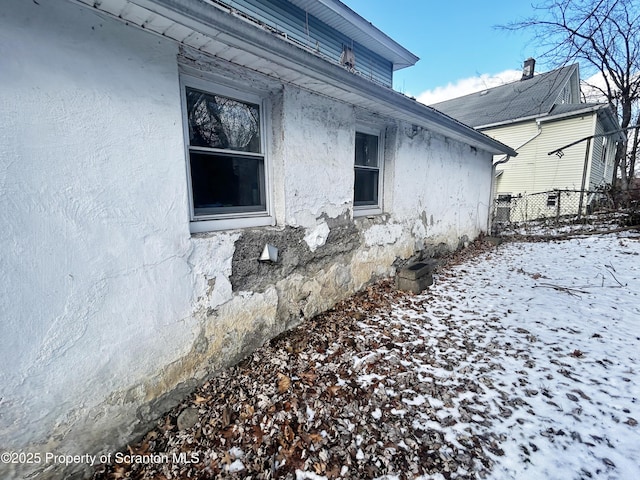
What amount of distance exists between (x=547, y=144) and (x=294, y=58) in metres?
15.8

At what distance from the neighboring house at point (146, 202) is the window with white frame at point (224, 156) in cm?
1

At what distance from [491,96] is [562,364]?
19855 mm

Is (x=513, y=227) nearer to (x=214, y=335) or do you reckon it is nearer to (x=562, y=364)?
(x=562, y=364)

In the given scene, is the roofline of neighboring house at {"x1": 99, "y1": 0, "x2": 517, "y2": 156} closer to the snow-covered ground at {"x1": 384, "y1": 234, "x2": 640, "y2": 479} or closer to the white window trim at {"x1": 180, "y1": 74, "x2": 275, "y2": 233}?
the white window trim at {"x1": 180, "y1": 74, "x2": 275, "y2": 233}

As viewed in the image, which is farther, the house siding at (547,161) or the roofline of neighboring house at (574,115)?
the house siding at (547,161)

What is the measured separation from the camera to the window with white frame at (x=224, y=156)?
2.36 meters

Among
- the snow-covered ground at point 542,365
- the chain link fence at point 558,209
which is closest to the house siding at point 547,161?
the chain link fence at point 558,209

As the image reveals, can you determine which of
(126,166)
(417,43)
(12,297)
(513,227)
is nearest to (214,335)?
(12,297)

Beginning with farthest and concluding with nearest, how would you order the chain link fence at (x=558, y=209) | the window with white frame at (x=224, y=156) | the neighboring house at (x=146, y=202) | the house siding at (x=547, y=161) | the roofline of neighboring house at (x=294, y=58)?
1. the house siding at (x=547, y=161)
2. the chain link fence at (x=558, y=209)
3. the window with white frame at (x=224, y=156)
4. the roofline of neighboring house at (x=294, y=58)
5. the neighboring house at (x=146, y=202)

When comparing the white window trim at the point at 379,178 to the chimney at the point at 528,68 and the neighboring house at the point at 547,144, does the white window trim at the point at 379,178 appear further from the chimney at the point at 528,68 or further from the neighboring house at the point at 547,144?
the chimney at the point at 528,68

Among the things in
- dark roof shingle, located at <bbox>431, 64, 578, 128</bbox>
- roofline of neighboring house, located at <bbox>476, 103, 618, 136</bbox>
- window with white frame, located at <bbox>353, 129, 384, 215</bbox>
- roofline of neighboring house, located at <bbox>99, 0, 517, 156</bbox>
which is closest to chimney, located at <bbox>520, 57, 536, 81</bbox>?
dark roof shingle, located at <bbox>431, 64, 578, 128</bbox>

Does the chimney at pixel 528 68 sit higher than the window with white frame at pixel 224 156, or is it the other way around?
the chimney at pixel 528 68

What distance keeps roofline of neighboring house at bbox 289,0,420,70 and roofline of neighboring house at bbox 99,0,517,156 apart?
4821 mm

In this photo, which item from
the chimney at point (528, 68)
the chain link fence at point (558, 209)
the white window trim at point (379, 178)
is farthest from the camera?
the chimney at point (528, 68)
